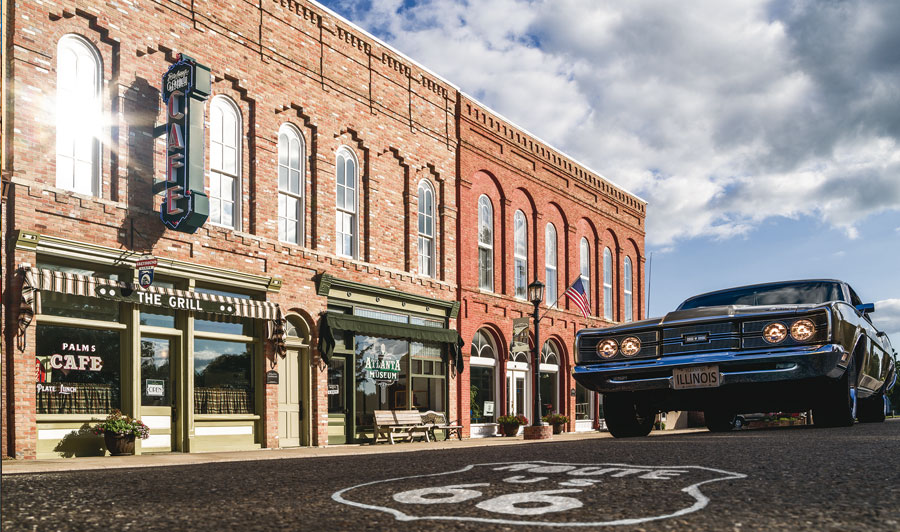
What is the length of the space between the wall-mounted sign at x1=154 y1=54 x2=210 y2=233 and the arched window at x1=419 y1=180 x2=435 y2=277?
8309 millimetres

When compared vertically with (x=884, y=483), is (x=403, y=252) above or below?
above

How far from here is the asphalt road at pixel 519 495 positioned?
377 centimetres

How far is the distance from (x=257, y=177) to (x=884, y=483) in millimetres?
14919

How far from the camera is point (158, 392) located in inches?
615

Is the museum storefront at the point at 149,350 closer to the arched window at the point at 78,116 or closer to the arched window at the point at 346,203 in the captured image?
the arched window at the point at 78,116

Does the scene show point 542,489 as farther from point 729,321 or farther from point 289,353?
point 289,353

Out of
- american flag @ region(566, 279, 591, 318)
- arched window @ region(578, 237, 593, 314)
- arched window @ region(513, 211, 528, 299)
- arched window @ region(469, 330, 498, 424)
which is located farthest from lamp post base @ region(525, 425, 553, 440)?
arched window @ region(578, 237, 593, 314)

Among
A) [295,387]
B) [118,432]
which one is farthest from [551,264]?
[118,432]

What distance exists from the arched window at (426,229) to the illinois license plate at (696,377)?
14.2m

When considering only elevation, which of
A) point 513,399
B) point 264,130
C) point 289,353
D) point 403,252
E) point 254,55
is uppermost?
point 254,55

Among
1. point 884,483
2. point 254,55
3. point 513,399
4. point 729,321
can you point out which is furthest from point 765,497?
point 513,399

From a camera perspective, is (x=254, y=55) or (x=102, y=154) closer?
(x=102, y=154)

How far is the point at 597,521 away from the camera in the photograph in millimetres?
3717

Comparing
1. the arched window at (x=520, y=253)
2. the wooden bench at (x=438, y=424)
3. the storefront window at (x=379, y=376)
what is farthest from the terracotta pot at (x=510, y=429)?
the arched window at (x=520, y=253)
